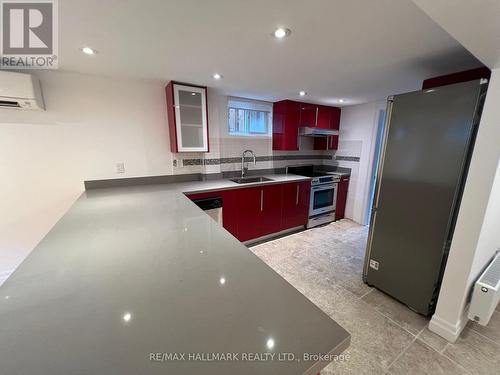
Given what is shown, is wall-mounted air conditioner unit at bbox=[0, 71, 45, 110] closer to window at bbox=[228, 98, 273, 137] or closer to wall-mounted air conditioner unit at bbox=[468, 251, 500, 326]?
window at bbox=[228, 98, 273, 137]

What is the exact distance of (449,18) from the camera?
0.76 metres

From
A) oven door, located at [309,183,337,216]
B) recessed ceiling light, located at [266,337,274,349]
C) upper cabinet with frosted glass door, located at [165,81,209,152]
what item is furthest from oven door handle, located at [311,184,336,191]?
recessed ceiling light, located at [266,337,274,349]

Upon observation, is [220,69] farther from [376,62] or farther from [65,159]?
[65,159]

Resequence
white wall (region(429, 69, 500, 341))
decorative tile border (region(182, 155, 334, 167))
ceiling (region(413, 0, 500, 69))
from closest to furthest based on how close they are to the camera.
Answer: ceiling (region(413, 0, 500, 69)), white wall (region(429, 69, 500, 341)), decorative tile border (region(182, 155, 334, 167))

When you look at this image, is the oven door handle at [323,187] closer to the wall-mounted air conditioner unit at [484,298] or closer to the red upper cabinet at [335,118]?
the red upper cabinet at [335,118]

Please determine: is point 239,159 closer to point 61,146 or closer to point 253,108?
point 253,108

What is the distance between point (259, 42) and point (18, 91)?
6.64 feet

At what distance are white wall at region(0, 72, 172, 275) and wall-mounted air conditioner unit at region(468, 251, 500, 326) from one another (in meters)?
3.27

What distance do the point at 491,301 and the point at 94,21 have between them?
3.03 meters

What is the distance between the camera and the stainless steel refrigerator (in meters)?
1.39

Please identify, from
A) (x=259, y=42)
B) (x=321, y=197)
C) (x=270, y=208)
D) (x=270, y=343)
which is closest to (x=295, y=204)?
(x=270, y=208)

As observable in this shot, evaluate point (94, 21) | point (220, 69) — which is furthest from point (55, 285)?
point (220, 69)

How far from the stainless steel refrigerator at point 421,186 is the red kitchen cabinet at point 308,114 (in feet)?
5.80

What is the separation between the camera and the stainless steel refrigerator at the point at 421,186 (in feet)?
4.56
